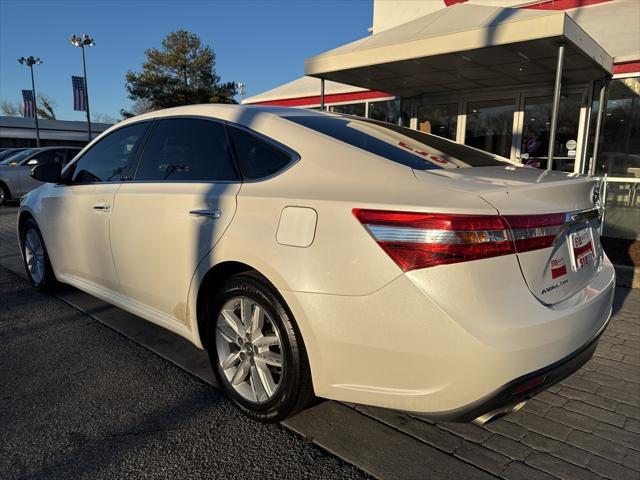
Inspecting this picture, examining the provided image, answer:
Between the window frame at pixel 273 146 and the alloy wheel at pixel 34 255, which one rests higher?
the window frame at pixel 273 146

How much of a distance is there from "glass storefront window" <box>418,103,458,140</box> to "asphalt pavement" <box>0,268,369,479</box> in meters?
8.84

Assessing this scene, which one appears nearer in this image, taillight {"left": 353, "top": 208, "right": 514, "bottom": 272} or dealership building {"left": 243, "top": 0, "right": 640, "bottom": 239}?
taillight {"left": 353, "top": 208, "right": 514, "bottom": 272}

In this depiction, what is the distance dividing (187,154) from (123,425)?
5.26 feet

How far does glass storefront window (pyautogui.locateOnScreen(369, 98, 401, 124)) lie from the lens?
36.8ft

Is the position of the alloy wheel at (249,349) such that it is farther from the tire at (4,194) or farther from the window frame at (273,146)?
the tire at (4,194)

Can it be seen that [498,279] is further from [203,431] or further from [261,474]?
[203,431]

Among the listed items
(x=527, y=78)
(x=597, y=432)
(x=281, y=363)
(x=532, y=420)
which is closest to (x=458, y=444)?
(x=532, y=420)

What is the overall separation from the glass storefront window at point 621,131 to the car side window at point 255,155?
7.57 meters

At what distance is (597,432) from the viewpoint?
2.52 metres

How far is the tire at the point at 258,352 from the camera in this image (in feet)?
7.30

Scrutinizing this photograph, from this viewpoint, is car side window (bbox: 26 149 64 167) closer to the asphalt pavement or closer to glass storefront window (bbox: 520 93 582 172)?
the asphalt pavement

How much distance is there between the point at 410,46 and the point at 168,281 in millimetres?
5501

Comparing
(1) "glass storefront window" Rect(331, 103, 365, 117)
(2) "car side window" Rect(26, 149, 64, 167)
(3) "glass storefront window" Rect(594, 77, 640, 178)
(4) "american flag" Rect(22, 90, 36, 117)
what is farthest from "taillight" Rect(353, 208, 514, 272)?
(4) "american flag" Rect(22, 90, 36, 117)

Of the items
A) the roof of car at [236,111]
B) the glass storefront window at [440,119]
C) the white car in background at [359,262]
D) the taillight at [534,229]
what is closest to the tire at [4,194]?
the glass storefront window at [440,119]
